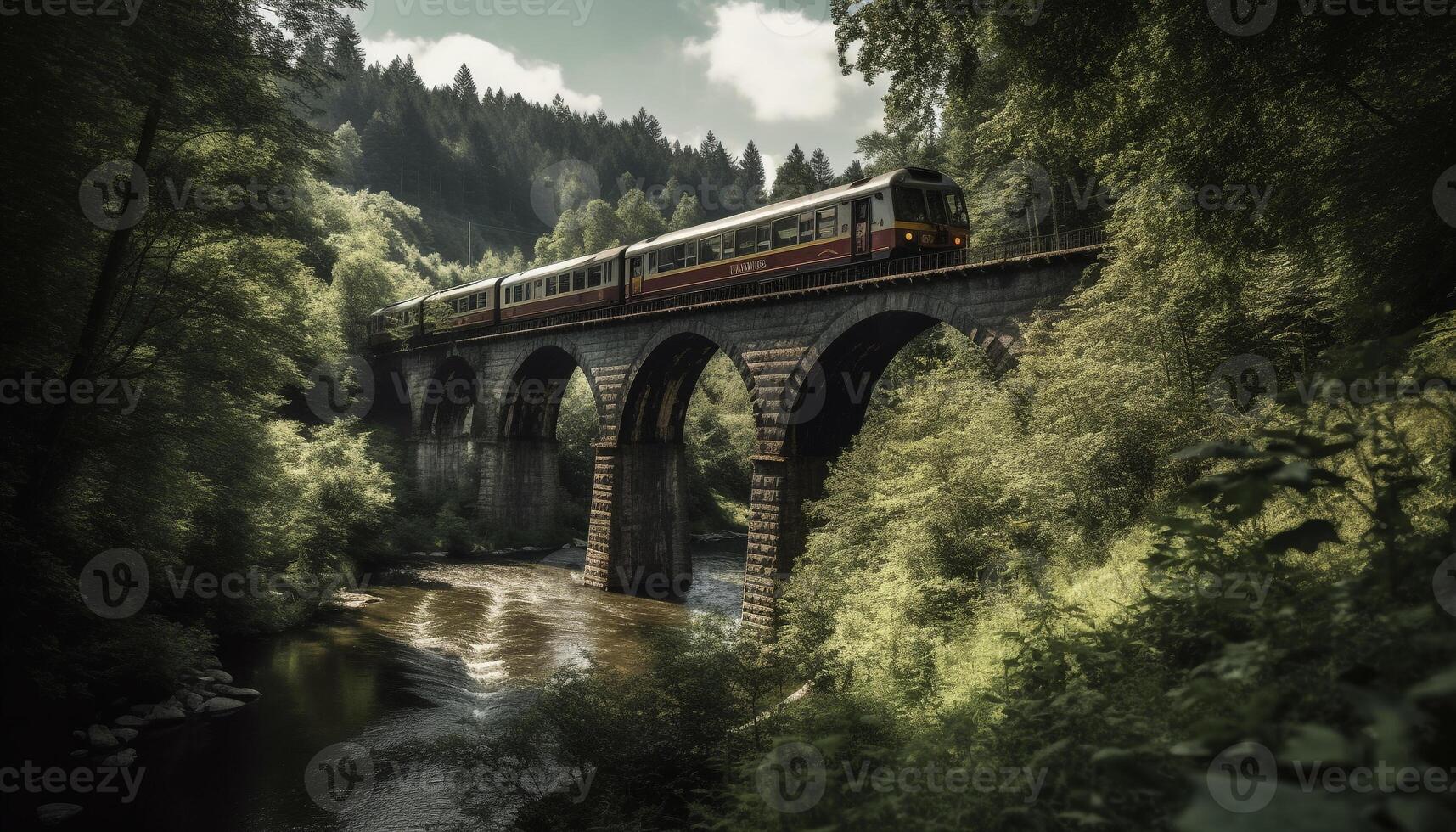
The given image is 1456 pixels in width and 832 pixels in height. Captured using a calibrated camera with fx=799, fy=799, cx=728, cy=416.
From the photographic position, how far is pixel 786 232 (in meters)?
20.5

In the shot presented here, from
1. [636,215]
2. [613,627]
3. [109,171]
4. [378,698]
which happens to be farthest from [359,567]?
[636,215]

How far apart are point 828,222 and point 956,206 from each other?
305cm

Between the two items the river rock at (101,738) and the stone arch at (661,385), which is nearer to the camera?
the river rock at (101,738)

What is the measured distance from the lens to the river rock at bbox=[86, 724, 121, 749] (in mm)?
11219

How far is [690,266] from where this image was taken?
78.5ft

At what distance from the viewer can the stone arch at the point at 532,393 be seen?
33.8 m

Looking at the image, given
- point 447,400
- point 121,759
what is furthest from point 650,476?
point 447,400

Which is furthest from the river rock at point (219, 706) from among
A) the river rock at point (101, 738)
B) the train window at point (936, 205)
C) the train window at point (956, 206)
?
the train window at point (956, 206)

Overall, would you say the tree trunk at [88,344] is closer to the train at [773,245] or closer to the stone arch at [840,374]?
the train at [773,245]

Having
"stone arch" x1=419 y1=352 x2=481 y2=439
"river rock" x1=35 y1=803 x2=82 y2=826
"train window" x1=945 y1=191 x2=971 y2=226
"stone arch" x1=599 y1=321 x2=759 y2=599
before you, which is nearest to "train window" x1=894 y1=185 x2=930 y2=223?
"train window" x1=945 y1=191 x2=971 y2=226

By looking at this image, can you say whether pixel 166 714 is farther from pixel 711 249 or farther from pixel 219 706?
pixel 711 249

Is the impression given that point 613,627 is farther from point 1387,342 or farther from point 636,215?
point 636,215

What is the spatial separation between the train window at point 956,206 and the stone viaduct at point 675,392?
2145mm

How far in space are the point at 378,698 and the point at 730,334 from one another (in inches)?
485
